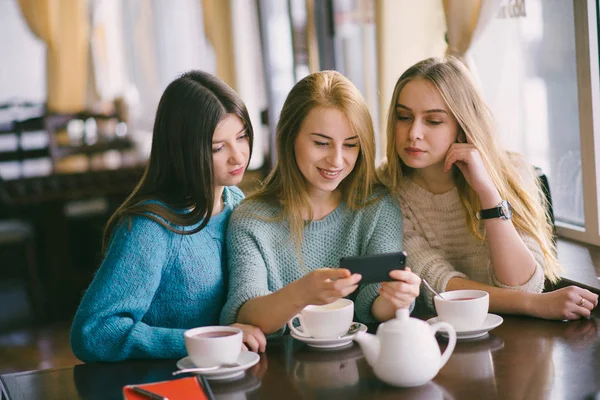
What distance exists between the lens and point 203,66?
6305 millimetres

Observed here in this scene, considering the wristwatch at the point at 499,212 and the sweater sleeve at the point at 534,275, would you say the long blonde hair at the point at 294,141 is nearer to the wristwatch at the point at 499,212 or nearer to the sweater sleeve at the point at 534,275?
the wristwatch at the point at 499,212

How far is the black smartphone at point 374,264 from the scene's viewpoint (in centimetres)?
126

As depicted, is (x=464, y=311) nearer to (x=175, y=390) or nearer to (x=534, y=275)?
(x=534, y=275)

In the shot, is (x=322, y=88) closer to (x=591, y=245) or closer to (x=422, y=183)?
(x=422, y=183)

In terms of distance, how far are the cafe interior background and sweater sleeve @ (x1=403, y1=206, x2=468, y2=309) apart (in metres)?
0.34

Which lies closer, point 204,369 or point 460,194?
point 204,369

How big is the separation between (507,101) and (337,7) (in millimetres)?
1644

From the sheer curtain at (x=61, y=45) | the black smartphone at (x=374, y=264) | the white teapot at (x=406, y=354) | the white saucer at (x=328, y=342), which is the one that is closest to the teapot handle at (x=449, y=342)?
the white teapot at (x=406, y=354)

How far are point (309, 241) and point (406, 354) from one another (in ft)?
2.00

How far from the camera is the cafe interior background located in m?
2.33

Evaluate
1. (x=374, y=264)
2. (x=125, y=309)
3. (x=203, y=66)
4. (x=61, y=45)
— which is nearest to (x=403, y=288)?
(x=374, y=264)

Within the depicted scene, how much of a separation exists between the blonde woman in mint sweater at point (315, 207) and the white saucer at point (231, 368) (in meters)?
0.20

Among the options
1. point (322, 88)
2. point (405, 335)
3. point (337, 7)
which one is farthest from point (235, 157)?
point (337, 7)

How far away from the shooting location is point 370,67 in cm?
367
